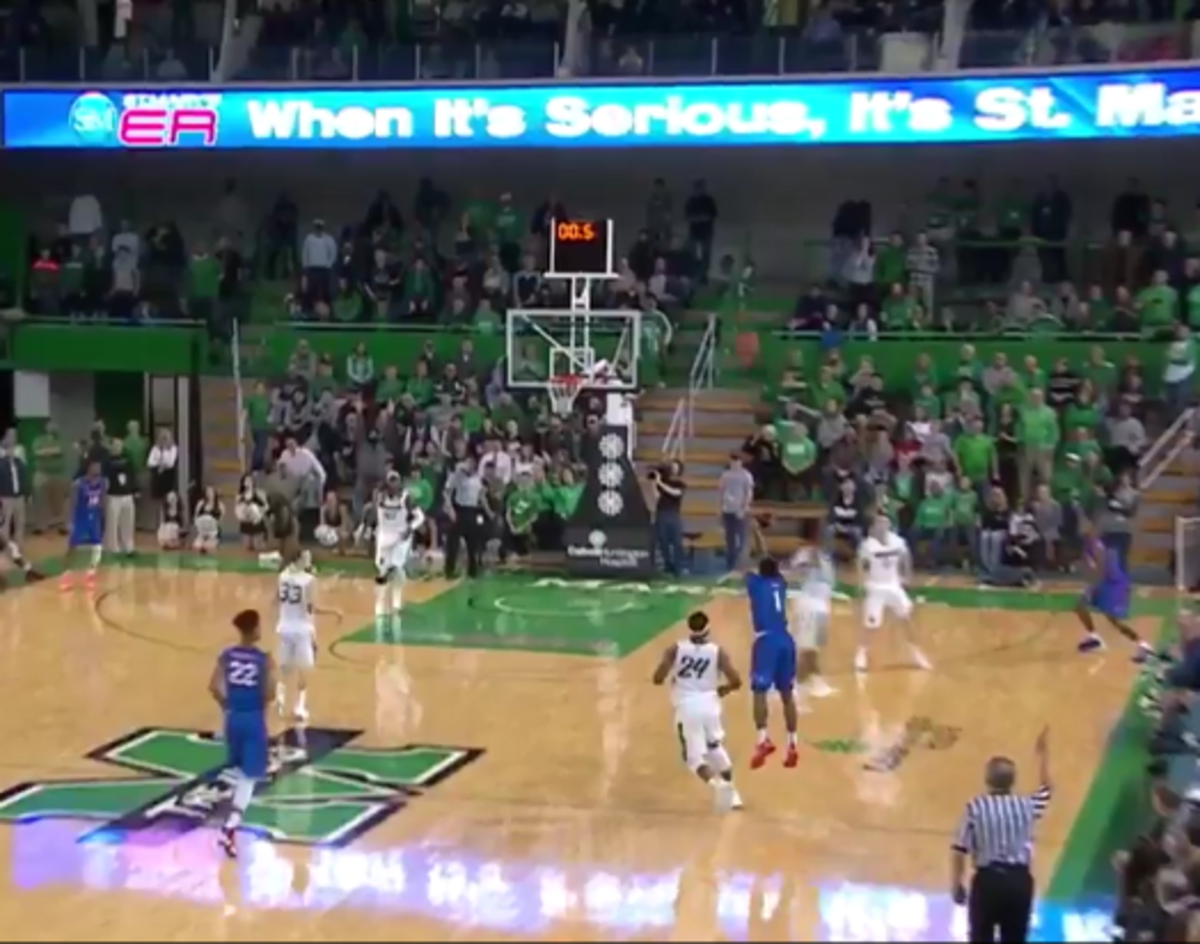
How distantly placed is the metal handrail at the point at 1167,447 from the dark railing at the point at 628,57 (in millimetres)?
5181

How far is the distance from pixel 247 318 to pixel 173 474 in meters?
2.92

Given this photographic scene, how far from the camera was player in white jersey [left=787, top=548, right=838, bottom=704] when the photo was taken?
16.5 meters

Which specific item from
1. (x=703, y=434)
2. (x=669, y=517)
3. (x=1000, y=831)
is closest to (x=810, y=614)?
(x=1000, y=831)

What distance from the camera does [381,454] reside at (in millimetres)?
26094

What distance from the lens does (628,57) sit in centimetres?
2834

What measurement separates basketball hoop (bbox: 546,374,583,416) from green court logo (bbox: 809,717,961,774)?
9.21 metres

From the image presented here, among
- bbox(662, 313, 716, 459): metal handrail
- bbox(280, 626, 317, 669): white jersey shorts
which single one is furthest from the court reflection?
bbox(662, 313, 716, 459): metal handrail

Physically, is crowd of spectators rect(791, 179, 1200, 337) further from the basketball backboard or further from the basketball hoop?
the basketball hoop

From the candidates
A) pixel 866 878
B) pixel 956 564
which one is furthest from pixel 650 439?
pixel 866 878

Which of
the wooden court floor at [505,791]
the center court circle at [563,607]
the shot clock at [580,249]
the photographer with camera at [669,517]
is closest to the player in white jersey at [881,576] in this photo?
the wooden court floor at [505,791]

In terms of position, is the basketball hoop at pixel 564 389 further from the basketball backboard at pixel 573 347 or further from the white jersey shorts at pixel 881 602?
the white jersey shorts at pixel 881 602

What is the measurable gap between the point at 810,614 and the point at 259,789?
5399 millimetres

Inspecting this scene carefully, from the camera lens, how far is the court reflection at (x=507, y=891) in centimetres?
1058

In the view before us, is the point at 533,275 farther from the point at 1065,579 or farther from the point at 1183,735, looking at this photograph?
the point at 1183,735
